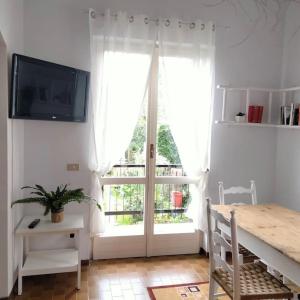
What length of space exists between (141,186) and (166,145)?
0.54 m

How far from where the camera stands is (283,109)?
3.35m

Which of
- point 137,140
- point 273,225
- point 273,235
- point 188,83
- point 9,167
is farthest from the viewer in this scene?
point 137,140

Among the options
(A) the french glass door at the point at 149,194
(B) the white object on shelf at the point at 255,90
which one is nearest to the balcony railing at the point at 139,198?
(A) the french glass door at the point at 149,194

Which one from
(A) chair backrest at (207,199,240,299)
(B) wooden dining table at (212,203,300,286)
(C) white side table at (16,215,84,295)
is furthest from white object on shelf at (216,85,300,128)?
(C) white side table at (16,215,84,295)

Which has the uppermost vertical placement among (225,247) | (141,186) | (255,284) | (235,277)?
(141,186)

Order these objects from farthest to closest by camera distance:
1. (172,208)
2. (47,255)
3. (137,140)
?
(172,208) → (137,140) → (47,255)

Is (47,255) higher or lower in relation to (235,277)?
lower

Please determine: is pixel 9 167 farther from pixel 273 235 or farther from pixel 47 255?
pixel 273 235

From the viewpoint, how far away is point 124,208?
135 inches

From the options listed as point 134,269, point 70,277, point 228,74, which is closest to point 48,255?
point 70,277

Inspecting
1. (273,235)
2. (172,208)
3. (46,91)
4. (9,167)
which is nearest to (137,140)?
(172,208)

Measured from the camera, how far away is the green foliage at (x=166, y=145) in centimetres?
342

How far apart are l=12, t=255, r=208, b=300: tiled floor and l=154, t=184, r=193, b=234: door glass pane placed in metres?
0.33

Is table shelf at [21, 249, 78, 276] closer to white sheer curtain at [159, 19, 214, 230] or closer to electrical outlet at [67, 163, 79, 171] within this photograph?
electrical outlet at [67, 163, 79, 171]
